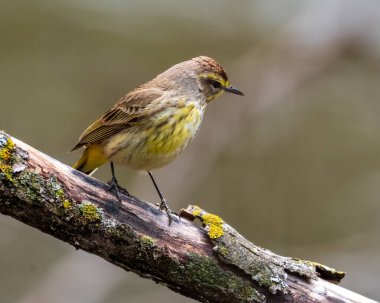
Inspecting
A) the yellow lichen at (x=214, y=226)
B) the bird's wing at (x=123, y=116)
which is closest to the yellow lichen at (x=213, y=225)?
the yellow lichen at (x=214, y=226)

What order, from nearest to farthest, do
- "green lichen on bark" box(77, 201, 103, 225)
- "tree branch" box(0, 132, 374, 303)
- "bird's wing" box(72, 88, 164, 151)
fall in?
"tree branch" box(0, 132, 374, 303)
"green lichen on bark" box(77, 201, 103, 225)
"bird's wing" box(72, 88, 164, 151)

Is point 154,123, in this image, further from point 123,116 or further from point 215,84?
point 215,84

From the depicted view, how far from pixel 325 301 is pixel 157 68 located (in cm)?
596

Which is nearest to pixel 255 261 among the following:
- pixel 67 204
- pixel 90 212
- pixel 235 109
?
pixel 90 212

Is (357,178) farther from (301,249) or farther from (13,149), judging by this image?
(13,149)

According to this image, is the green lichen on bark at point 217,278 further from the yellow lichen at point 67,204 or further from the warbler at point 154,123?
the yellow lichen at point 67,204

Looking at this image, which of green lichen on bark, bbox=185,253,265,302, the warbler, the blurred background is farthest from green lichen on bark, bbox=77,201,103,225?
the blurred background

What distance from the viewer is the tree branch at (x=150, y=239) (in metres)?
3.88

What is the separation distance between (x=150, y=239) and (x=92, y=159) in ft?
4.85

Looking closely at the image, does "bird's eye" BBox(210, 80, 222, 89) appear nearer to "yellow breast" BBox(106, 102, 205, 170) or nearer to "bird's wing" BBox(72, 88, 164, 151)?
"bird's wing" BBox(72, 88, 164, 151)

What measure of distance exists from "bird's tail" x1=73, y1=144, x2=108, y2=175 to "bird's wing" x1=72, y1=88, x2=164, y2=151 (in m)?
0.09

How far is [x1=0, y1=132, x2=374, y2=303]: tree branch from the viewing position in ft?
12.7

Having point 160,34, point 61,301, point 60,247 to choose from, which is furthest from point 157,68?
point 61,301

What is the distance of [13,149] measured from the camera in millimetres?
3871
